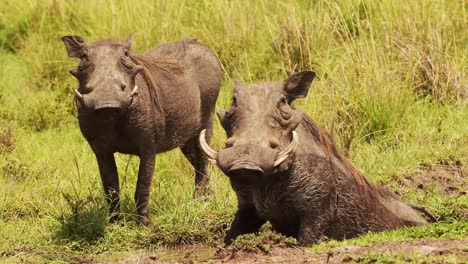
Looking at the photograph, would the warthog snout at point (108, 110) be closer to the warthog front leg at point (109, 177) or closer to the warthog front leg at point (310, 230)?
the warthog front leg at point (109, 177)

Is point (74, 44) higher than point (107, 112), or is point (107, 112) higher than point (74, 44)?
point (74, 44)

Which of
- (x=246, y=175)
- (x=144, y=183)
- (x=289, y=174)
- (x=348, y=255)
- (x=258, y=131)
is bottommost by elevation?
(x=144, y=183)

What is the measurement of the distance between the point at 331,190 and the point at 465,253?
90cm

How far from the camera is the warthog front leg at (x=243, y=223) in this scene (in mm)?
5441

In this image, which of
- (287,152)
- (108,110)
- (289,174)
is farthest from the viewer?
(108,110)

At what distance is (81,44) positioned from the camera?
6.30 meters

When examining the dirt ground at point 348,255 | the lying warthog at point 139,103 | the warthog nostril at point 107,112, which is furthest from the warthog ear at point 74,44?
the dirt ground at point 348,255

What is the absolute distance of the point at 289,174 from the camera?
5230 mm

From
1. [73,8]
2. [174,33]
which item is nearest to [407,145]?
[174,33]

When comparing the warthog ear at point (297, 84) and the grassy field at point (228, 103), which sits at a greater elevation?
the warthog ear at point (297, 84)

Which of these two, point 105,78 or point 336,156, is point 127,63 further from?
point 336,156

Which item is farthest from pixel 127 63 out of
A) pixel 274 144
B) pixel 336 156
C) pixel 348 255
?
pixel 348 255

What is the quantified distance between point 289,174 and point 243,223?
1.33 ft

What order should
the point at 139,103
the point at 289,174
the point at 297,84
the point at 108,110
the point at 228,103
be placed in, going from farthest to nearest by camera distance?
the point at 228,103
the point at 139,103
the point at 108,110
the point at 297,84
the point at 289,174
